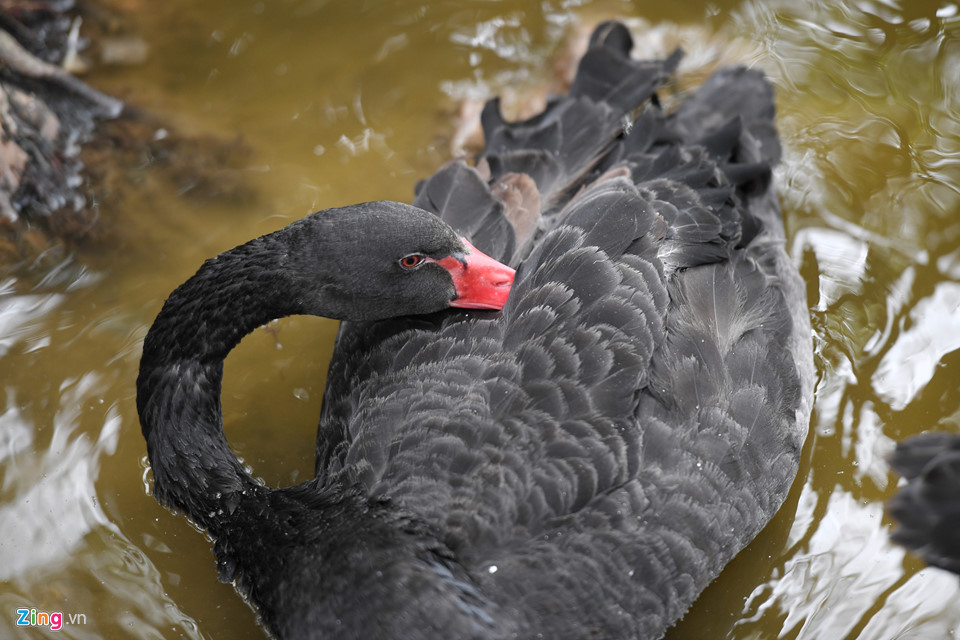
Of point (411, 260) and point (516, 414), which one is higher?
point (411, 260)

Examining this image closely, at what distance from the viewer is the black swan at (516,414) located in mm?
3418

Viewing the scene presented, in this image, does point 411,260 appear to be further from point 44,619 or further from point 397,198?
point 44,619

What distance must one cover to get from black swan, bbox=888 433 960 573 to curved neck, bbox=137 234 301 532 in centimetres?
256

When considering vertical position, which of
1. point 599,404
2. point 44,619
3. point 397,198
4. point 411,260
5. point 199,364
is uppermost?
point 411,260

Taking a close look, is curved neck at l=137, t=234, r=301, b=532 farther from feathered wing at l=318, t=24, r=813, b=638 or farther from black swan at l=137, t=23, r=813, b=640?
feathered wing at l=318, t=24, r=813, b=638

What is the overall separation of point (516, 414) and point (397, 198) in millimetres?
2546

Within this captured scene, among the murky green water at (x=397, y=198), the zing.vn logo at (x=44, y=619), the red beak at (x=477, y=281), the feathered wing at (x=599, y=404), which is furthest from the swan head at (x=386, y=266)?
the zing.vn logo at (x=44, y=619)

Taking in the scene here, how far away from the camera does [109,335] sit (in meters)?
5.09

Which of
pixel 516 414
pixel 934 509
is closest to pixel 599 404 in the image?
pixel 516 414

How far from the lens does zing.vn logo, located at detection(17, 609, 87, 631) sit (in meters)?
3.98

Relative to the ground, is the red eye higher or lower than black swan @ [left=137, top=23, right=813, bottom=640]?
higher

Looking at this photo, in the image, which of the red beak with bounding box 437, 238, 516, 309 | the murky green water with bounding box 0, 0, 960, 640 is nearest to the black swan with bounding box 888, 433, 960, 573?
the murky green water with bounding box 0, 0, 960, 640

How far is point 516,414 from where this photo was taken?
3.63m

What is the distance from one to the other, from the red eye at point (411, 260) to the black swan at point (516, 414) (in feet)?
0.11
